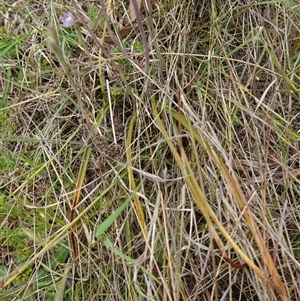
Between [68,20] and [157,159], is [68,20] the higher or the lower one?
the higher one

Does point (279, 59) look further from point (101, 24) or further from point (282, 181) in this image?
point (101, 24)

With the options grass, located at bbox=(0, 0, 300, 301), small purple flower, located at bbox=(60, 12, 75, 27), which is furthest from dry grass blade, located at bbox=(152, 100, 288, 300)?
small purple flower, located at bbox=(60, 12, 75, 27)

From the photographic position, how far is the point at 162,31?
107cm

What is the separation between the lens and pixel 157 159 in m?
0.93

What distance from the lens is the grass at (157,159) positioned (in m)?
0.83

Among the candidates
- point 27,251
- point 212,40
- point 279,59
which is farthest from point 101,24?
point 27,251

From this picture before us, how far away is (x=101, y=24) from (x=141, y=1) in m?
0.10

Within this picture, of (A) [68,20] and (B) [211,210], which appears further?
(A) [68,20]

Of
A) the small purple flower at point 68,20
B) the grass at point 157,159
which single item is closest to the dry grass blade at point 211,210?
the grass at point 157,159

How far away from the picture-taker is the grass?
833 millimetres

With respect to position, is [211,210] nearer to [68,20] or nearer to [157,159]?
[157,159]

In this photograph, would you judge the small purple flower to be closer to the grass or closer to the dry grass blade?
the grass

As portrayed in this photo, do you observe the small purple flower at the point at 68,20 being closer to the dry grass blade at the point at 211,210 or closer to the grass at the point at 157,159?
the grass at the point at 157,159

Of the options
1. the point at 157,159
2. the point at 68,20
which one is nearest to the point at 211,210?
the point at 157,159
